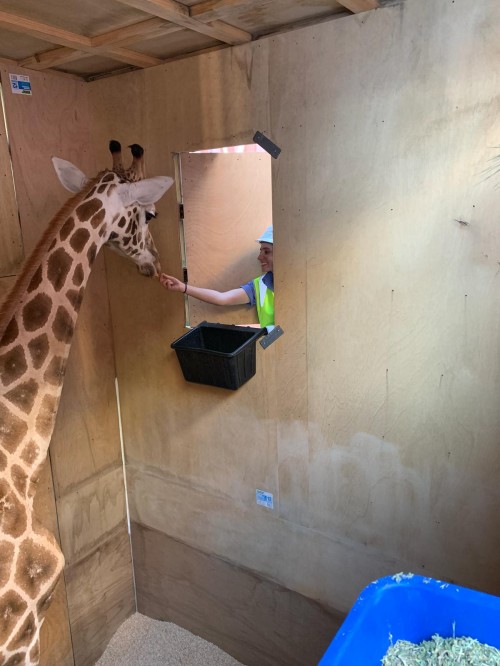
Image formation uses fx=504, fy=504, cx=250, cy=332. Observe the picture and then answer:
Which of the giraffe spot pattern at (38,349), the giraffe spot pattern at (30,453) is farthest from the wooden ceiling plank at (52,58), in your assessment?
the giraffe spot pattern at (30,453)

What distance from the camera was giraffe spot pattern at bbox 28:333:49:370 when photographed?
1509 mm

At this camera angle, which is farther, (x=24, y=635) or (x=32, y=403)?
(x=32, y=403)

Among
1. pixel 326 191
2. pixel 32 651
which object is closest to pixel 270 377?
pixel 326 191

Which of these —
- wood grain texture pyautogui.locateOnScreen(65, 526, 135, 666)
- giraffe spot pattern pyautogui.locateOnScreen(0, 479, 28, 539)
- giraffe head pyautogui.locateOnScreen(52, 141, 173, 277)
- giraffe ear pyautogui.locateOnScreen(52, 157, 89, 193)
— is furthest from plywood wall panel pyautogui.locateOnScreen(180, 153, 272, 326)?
wood grain texture pyautogui.locateOnScreen(65, 526, 135, 666)

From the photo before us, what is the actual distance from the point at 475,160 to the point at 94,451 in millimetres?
2051

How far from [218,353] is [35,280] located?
0.69 m

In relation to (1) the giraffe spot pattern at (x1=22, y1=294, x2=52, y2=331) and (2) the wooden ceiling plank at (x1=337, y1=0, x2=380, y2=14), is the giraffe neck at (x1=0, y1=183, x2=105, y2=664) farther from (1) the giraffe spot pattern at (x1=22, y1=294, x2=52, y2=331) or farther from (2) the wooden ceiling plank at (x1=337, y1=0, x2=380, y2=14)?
(2) the wooden ceiling plank at (x1=337, y1=0, x2=380, y2=14)

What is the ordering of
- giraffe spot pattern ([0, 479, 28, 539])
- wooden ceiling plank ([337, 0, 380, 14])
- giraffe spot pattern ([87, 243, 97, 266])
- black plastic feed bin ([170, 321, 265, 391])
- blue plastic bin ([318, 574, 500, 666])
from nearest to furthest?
blue plastic bin ([318, 574, 500, 666]) < giraffe spot pattern ([0, 479, 28, 539]) < wooden ceiling plank ([337, 0, 380, 14]) < giraffe spot pattern ([87, 243, 97, 266]) < black plastic feed bin ([170, 321, 265, 391])

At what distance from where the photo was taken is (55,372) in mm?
1553

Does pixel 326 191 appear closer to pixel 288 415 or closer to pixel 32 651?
pixel 288 415

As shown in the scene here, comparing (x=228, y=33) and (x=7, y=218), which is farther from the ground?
(x=228, y=33)

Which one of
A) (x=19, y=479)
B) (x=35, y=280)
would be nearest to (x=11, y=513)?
(x=19, y=479)

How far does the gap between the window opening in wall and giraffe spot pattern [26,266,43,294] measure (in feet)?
2.39

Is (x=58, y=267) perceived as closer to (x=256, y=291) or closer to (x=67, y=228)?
(x=67, y=228)
